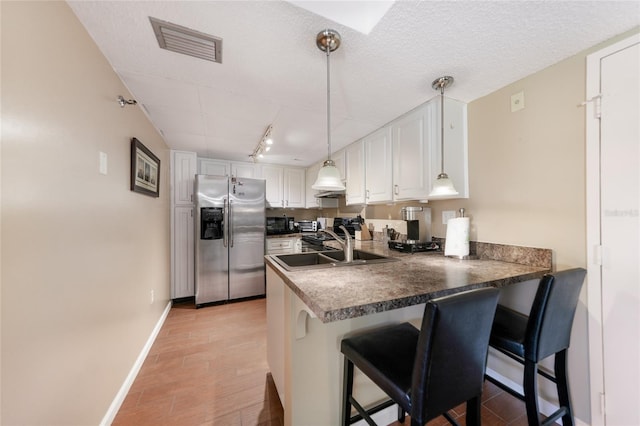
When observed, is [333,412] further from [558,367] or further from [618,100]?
[618,100]

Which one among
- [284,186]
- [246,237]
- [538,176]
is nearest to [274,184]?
[284,186]

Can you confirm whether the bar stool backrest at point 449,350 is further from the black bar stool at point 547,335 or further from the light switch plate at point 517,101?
the light switch plate at point 517,101

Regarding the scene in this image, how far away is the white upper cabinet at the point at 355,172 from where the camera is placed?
2873 millimetres

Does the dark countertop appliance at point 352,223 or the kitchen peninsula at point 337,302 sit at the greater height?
the dark countertop appliance at point 352,223

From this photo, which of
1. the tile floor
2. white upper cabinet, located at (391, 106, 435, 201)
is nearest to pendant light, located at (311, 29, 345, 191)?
white upper cabinet, located at (391, 106, 435, 201)

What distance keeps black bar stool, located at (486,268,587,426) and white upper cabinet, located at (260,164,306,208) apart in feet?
11.7

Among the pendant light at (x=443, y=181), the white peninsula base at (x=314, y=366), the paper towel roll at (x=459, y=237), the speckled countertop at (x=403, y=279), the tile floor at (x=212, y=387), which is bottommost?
the tile floor at (x=212, y=387)

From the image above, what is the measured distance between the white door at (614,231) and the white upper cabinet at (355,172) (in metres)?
1.83

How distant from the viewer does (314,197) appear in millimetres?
4367

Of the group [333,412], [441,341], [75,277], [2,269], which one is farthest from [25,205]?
[333,412]

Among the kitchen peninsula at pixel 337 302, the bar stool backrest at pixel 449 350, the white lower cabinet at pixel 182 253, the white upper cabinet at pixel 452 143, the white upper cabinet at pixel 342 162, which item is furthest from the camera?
the white lower cabinet at pixel 182 253

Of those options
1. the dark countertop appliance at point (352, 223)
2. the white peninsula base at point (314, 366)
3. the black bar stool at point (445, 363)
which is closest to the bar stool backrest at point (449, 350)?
the black bar stool at point (445, 363)

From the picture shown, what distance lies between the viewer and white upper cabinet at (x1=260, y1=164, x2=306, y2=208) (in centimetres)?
423

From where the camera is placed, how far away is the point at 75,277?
114 cm
